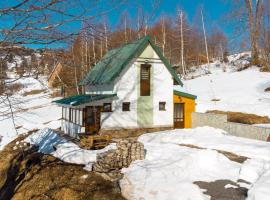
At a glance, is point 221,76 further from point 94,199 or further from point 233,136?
point 94,199

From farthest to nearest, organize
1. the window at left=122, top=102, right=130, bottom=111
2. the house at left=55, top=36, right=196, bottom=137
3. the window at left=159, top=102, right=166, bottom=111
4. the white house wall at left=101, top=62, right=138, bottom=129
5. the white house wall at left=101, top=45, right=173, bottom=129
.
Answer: the window at left=159, top=102, right=166, bottom=111
the window at left=122, top=102, right=130, bottom=111
the white house wall at left=101, top=45, right=173, bottom=129
the white house wall at left=101, top=62, right=138, bottom=129
the house at left=55, top=36, right=196, bottom=137

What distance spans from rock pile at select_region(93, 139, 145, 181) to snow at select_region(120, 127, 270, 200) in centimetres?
36

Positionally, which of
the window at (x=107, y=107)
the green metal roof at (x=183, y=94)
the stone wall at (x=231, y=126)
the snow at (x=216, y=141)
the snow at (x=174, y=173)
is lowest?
the snow at (x=174, y=173)

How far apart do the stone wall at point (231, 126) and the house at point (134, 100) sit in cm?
141

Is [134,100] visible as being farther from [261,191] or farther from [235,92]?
[235,92]

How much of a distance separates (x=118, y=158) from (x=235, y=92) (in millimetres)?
24878

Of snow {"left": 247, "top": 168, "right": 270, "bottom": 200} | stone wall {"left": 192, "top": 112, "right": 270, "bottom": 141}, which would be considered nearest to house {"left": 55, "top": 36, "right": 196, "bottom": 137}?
stone wall {"left": 192, "top": 112, "right": 270, "bottom": 141}

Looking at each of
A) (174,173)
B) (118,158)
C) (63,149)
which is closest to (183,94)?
(63,149)

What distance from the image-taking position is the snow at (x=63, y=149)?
14775 mm

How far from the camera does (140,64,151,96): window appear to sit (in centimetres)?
2178

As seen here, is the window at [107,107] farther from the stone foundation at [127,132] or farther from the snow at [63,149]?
the snow at [63,149]

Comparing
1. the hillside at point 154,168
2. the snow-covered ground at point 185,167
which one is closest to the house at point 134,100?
the hillside at point 154,168

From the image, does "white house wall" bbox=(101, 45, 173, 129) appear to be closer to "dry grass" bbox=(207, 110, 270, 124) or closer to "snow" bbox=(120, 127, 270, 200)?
A: "snow" bbox=(120, 127, 270, 200)

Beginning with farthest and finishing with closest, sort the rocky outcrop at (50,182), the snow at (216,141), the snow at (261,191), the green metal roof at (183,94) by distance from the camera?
the green metal roof at (183,94), the snow at (216,141), the rocky outcrop at (50,182), the snow at (261,191)
